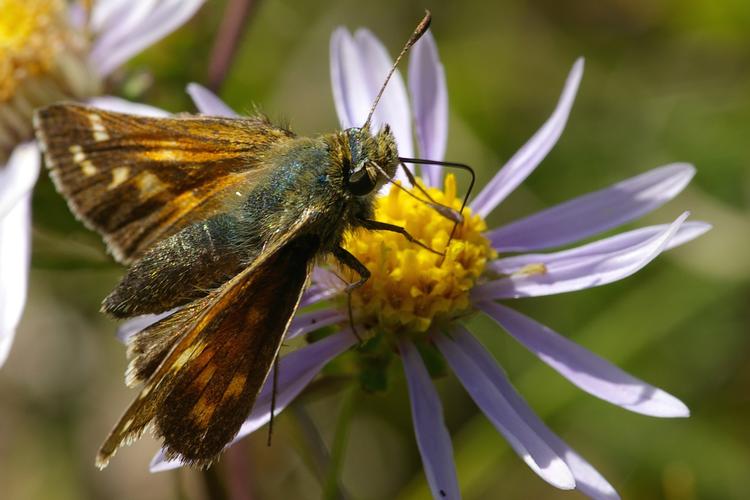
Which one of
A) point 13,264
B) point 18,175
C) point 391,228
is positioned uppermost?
point 391,228

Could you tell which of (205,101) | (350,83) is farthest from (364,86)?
(205,101)

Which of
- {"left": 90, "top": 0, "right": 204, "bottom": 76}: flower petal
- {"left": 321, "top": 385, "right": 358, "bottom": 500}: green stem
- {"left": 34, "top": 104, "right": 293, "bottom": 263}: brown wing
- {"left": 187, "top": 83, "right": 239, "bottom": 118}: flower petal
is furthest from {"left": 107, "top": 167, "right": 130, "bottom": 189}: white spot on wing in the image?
{"left": 321, "top": 385, "right": 358, "bottom": 500}: green stem

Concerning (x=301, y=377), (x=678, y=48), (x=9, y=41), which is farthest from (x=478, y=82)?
(x=301, y=377)

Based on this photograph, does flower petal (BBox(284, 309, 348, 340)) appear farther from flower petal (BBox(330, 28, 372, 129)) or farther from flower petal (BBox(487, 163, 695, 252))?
flower petal (BBox(330, 28, 372, 129))

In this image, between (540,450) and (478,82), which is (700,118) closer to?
(478,82)

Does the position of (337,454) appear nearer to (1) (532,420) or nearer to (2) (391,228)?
(1) (532,420)

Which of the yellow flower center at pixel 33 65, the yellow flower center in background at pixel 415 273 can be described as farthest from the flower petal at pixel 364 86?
the yellow flower center at pixel 33 65

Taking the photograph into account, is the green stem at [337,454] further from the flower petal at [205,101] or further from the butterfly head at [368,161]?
the flower petal at [205,101]
